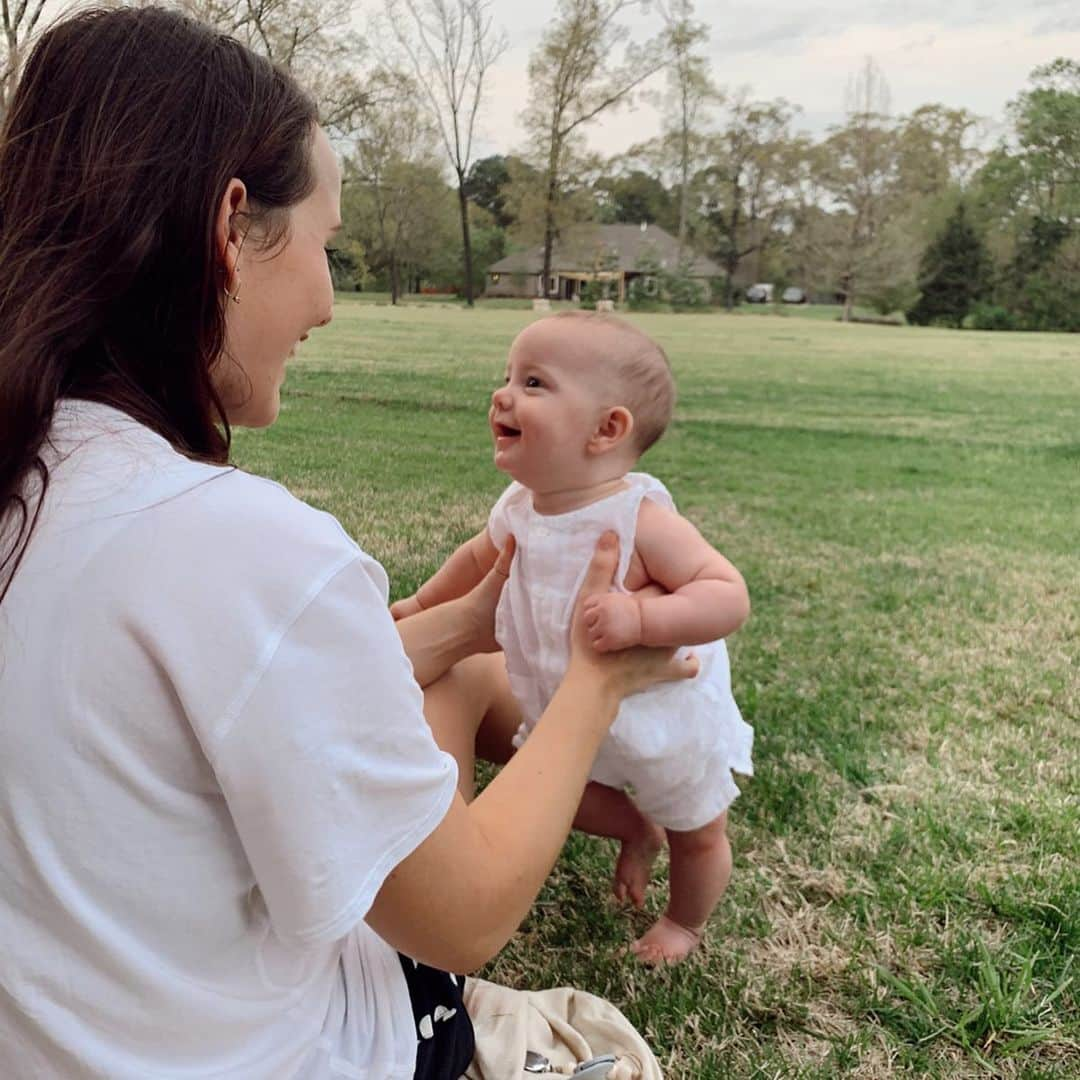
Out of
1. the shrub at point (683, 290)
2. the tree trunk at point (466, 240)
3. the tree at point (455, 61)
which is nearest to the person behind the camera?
the tree at point (455, 61)

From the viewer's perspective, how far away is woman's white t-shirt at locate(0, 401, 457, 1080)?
22.6 inches

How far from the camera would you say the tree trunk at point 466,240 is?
4.55 metres

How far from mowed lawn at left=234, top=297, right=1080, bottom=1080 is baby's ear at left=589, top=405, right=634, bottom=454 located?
2.31ft

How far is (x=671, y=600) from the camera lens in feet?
3.91

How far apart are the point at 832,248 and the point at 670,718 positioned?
8.63 m

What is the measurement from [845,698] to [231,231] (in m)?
1.94

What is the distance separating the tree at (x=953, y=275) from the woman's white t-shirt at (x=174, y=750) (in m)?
8.80

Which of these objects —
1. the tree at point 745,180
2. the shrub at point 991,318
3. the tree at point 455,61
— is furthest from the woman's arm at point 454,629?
the shrub at point 991,318

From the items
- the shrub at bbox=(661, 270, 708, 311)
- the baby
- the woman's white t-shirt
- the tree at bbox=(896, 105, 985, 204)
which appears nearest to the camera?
the woman's white t-shirt

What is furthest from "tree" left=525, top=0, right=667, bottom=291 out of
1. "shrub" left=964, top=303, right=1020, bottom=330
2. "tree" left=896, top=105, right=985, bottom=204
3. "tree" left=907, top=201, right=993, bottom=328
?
"shrub" left=964, top=303, right=1020, bottom=330

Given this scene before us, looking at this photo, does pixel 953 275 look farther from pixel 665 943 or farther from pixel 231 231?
pixel 231 231

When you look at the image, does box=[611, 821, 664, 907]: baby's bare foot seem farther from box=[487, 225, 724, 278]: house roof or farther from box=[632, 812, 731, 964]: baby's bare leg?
box=[487, 225, 724, 278]: house roof

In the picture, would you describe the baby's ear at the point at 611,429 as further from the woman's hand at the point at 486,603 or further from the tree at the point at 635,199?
the tree at the point at 635,199

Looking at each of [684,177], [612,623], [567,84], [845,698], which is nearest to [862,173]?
[684,177]
